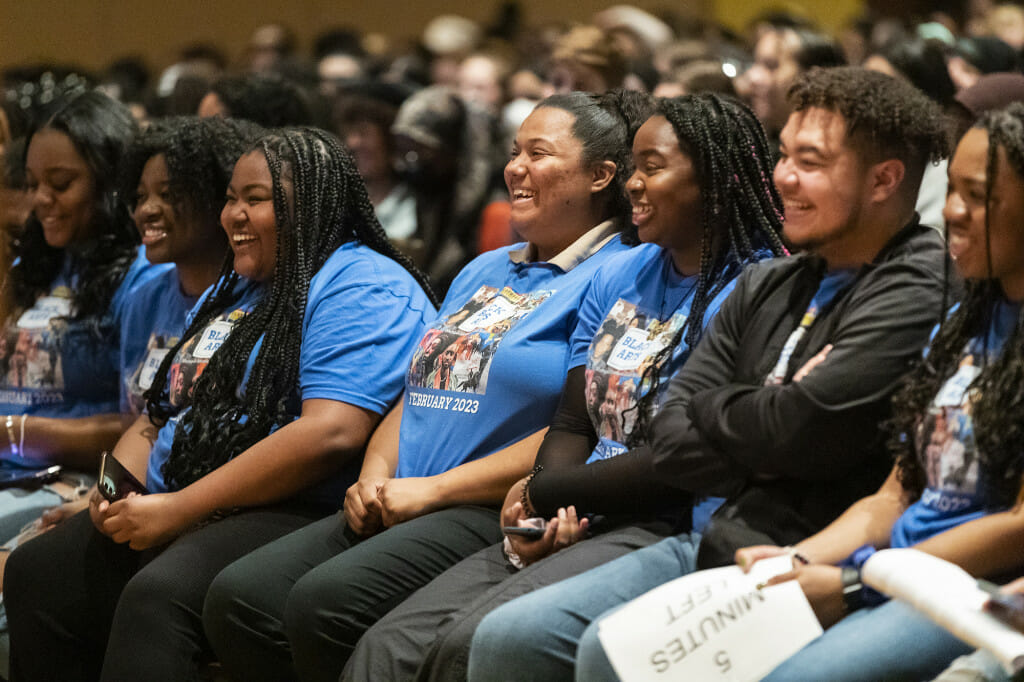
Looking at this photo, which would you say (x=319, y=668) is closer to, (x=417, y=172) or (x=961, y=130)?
(x=961, y=130)

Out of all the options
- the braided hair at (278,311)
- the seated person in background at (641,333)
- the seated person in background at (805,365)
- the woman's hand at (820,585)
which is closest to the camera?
the woman's hand at (820,585)

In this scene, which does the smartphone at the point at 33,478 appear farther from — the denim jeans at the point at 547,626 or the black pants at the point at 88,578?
the denim jeans at the point at 547,626

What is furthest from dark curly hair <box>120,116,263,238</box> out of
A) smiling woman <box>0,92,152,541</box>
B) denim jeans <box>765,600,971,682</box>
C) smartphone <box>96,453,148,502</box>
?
denim jeans <box>765,600,971,682</box>

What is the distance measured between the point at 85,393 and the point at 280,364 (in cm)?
86

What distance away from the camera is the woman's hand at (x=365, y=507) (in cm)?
252

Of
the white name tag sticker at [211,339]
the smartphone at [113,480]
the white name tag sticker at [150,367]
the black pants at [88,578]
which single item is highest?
the white name tag sticker at [211,339]

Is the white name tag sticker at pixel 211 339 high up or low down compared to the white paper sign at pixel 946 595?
up

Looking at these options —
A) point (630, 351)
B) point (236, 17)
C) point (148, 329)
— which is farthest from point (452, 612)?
point (236, 17)

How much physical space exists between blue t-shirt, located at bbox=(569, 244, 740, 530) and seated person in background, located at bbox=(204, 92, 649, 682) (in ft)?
0.29

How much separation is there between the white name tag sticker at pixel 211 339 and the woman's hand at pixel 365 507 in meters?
0.55

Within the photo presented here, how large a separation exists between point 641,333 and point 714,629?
746 millimetres

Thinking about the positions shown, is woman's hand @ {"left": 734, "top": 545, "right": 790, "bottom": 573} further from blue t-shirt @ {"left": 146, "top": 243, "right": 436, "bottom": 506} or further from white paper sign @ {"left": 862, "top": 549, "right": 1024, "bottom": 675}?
blue t-shirt @ {"left": 146, "top": 243, "right": 436, "bottom": 506}

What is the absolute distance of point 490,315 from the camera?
105 inches

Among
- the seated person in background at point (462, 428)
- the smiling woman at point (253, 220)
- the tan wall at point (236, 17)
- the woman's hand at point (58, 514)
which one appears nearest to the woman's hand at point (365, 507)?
the seated person in background at point (462, 428)
